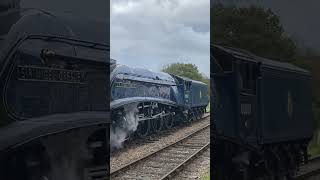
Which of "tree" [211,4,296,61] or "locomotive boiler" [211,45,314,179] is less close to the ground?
"tree" [211,4,296,61]

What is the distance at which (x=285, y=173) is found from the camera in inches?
109

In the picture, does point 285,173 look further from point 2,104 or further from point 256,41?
point 2,104

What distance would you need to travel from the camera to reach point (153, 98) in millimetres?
2875

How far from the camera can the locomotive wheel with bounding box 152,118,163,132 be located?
2652 millimetres

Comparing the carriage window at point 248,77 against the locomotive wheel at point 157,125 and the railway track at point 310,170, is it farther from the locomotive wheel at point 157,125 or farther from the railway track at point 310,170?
the railway track at point 310,170

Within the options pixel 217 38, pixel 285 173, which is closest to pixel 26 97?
pixel 217 38

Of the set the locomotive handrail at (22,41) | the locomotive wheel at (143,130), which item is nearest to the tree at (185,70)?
the locomotive wheel at (143,130)

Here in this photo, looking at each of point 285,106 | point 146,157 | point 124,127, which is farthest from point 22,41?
point 285,106

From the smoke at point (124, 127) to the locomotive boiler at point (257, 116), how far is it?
1.67ft

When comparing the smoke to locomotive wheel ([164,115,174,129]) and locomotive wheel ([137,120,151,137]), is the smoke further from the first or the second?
locomotive wheel ([164,115,174,129])

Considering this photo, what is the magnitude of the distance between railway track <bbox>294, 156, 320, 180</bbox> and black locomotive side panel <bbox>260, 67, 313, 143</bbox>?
0.17 metres

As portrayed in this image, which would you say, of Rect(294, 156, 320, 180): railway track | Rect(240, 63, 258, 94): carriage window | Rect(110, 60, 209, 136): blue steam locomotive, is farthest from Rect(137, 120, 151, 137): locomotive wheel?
Rect(294, 156, 320, 180): railway track

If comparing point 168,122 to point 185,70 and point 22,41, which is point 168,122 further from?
point 22,41

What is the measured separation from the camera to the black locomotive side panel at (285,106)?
254 cm
